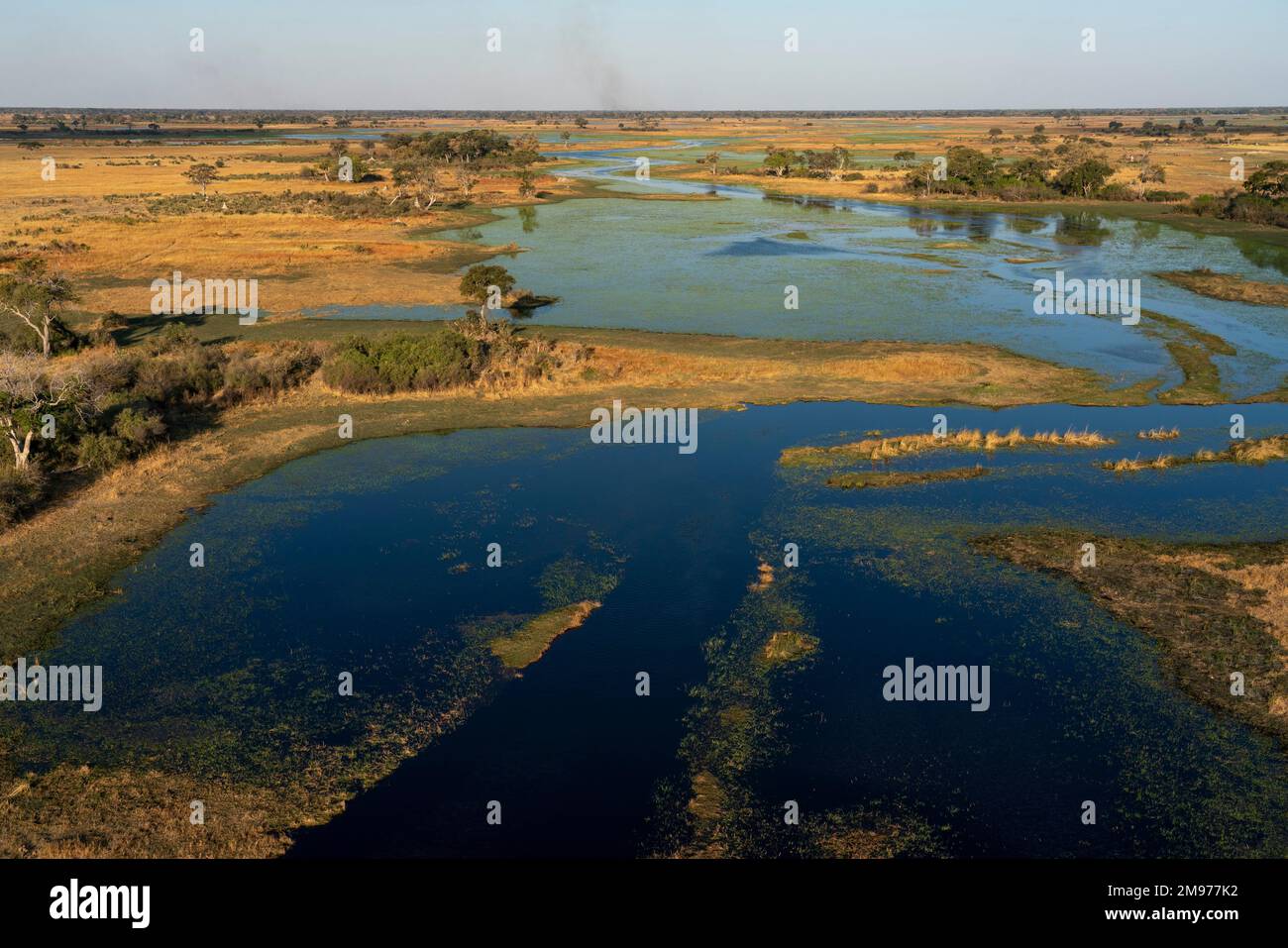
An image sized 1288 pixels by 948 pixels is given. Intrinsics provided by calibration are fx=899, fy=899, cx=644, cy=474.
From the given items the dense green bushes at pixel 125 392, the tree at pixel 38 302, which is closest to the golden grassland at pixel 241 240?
the tree at pixel 38 302

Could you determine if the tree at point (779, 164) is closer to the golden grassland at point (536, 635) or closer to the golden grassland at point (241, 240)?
the golden grassland at point (241, 240)

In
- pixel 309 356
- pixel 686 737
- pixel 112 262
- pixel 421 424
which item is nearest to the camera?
pixel 686 737

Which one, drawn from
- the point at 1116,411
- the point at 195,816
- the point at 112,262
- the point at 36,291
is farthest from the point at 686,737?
the point at 112,262

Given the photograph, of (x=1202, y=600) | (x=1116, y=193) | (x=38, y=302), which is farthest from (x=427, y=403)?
(x=1116, y=193)

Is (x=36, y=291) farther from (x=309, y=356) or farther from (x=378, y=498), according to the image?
(x=378, y=498)

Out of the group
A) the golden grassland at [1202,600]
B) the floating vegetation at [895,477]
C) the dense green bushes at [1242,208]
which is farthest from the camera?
the dense green bushes at [1242,208]

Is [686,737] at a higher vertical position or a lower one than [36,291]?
lower
